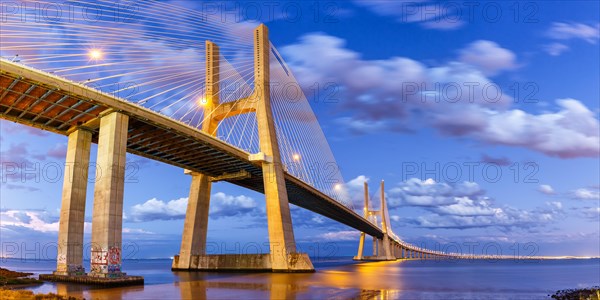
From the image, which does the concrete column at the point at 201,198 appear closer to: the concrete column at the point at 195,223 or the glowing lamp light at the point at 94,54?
the concrete column at the point at 195,223

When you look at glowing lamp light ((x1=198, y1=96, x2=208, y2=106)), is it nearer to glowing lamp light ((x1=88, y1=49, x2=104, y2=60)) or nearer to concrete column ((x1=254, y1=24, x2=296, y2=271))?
concrete column ((x1=254, y1=24, x2=296, y2=271))

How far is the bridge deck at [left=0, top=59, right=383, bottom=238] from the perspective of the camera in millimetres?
32250

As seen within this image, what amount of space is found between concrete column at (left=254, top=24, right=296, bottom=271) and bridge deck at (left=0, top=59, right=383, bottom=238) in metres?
2.39

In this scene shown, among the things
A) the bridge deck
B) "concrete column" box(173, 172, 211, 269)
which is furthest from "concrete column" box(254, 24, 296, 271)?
"concrete column" box(173, 172, 211, 269)

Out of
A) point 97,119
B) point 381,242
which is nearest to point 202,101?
point 97,119

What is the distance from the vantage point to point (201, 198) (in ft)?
193

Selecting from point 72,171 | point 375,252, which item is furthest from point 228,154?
point 375,252

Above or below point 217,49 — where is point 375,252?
below

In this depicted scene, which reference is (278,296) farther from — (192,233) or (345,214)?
(345,214)

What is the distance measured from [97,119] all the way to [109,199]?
740cm

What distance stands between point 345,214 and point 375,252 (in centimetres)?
6942

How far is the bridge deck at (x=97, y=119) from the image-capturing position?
106 feet

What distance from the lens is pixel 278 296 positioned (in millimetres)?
26984

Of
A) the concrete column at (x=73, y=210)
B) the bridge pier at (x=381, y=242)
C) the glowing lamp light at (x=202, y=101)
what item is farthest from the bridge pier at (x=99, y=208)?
the bridge pier at (x=381, y=242)
